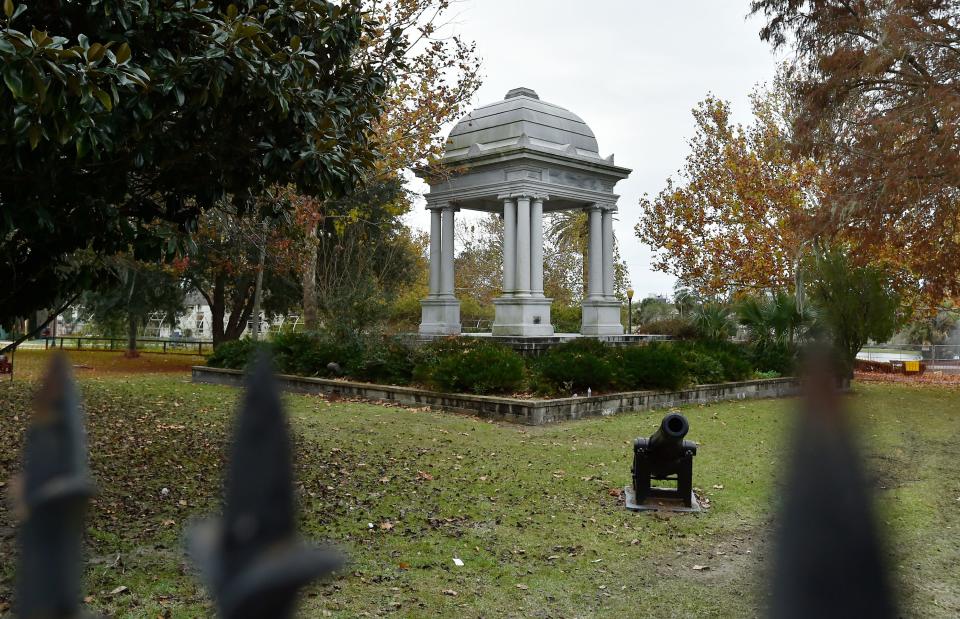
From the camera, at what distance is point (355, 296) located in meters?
16.2

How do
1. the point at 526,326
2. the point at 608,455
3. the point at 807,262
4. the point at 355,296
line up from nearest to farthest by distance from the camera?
the point at 608,455, the point at 355,296, the point at 526,326, the point at 807,262

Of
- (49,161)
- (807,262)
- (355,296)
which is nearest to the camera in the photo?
(49,161)

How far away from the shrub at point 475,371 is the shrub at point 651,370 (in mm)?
2264

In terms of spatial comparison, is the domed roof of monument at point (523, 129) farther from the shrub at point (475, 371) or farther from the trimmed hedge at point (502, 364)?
the shrub at point (475, 371)

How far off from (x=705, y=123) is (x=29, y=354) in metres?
27.3

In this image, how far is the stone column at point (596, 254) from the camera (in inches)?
824

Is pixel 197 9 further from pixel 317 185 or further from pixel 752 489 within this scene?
pixel 752 489

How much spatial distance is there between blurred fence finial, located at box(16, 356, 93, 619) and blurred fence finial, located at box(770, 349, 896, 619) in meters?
0.61

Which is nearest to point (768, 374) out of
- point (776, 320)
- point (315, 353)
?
point (776, 320)

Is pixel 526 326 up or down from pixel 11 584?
up

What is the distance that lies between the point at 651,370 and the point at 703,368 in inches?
91.2

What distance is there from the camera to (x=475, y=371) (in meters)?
13.6

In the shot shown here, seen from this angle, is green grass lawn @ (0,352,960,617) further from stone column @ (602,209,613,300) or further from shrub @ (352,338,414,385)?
stone column @ (602,209,613,300)

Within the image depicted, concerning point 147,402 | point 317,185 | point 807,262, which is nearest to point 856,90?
point 807,262
